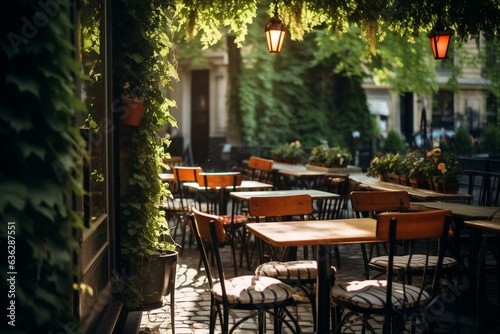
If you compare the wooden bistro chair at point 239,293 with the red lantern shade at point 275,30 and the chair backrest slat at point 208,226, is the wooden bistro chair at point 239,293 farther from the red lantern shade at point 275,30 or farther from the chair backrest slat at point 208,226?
the red lantern shade at point 275,30

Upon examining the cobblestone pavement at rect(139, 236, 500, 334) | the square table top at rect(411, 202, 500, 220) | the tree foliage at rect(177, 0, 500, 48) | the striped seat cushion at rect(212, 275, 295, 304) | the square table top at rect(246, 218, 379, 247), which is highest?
the tree foliage at rect(177, 0, 500, 48)

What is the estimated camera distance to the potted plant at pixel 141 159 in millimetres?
6164

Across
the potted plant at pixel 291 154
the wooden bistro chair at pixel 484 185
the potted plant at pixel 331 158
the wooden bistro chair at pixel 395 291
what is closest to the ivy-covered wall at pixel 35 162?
the wooden bistro chair at pixel 395 291

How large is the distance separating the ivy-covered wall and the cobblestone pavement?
379 cm

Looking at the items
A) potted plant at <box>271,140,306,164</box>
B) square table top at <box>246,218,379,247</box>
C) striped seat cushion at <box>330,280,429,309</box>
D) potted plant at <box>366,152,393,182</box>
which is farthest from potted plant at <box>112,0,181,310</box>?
potted plant at <box>271,140,306,164</box>

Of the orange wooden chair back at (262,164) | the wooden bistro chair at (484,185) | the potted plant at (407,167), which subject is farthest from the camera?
the orange wooden chair back at (262,164)

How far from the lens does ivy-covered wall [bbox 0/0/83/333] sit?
7.50ft

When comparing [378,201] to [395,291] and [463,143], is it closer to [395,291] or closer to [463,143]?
[395,291]

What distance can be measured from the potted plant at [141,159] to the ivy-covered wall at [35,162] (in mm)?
3638

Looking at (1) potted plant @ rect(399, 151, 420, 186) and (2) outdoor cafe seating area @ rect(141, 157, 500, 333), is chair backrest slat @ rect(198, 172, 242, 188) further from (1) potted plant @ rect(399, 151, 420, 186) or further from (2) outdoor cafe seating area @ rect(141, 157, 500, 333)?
(1) potted plant @ rect(399, 151, 420, 186)

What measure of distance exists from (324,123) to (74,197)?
72.1ft

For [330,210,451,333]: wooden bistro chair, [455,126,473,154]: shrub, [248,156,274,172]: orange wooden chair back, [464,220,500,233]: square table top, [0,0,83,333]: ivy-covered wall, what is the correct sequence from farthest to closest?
[455,126,473,154]: shrub < [248,156,274,172]: orange wooden chair back < [464,220,500,233]: square table top < [330,210,451,333]: wooden bistro chair < [0,0,83,333]: ivy-covered wall

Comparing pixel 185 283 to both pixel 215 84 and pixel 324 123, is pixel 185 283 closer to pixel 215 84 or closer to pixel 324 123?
pixel 324 123

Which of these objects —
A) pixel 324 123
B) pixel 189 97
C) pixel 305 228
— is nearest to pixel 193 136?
pixel 189 97
